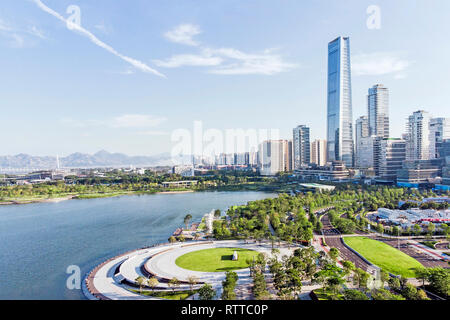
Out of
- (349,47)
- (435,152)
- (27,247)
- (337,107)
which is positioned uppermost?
(349,47)

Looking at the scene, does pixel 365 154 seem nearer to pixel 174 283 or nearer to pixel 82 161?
pixel 174 283

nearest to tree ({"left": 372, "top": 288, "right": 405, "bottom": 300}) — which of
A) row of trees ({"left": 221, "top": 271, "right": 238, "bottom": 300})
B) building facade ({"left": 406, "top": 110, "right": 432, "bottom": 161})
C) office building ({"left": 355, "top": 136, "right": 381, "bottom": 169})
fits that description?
row of trees ({"left": 221, "top": 271, "right": 238, "bottom": 300})

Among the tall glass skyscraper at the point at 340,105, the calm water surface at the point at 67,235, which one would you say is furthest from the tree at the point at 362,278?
the tall glass skyscraper at the point at 340,105

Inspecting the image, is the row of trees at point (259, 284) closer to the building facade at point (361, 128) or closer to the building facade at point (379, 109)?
the building facade at point (379, 109)

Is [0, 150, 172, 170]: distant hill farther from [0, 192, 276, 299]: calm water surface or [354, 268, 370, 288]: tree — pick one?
[354, 268, 370, 288]: tree

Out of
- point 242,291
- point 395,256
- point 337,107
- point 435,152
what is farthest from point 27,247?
point 435,152

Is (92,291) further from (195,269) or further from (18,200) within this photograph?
(18,200)

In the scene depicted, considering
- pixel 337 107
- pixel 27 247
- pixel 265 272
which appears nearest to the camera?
pixel 265 272
